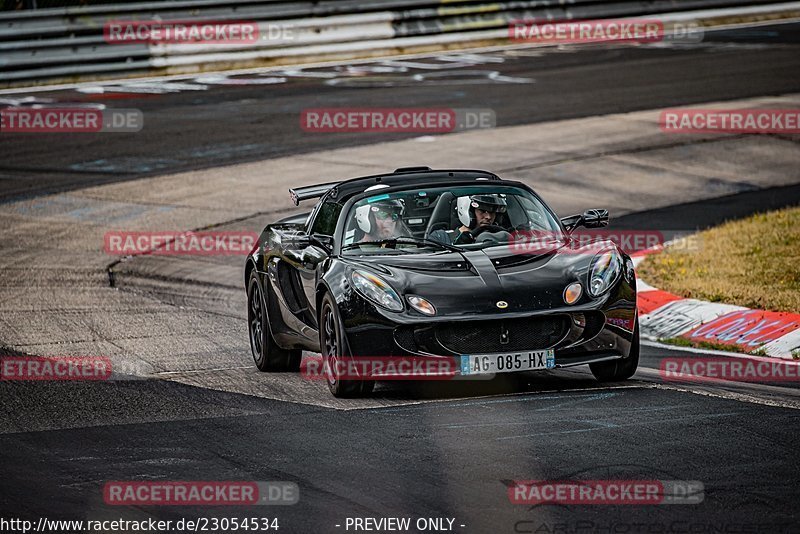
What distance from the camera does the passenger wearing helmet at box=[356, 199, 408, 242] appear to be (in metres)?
9.60

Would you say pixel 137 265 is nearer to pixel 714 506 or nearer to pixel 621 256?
pixel 621 256

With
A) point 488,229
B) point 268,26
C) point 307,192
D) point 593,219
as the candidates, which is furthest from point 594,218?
point 268,26

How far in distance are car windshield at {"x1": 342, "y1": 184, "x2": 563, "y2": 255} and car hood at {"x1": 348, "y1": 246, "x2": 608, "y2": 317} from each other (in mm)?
496

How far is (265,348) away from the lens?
1036 cm

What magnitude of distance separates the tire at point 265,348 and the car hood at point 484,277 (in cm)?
155

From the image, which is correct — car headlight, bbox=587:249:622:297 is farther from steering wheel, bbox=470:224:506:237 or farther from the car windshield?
steering wheel, bbox=470:224:506:237

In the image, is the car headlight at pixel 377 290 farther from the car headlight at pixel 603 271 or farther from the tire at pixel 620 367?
the tire at pixel 620 367

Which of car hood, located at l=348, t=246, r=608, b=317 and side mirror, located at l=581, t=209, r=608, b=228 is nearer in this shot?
car hood, located at l=348, t=246, r=608, b=317

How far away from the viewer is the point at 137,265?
1490 cm

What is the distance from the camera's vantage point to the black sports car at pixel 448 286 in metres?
8.38

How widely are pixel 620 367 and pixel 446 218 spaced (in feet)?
5.50

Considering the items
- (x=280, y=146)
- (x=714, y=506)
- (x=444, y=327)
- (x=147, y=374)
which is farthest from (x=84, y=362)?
(x=280, y=146)

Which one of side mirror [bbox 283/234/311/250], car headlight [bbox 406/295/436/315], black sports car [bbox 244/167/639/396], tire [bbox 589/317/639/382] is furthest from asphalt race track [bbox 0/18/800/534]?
side mirror [bbox 283/234/311/250]

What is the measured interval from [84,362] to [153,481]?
12.5 ft
